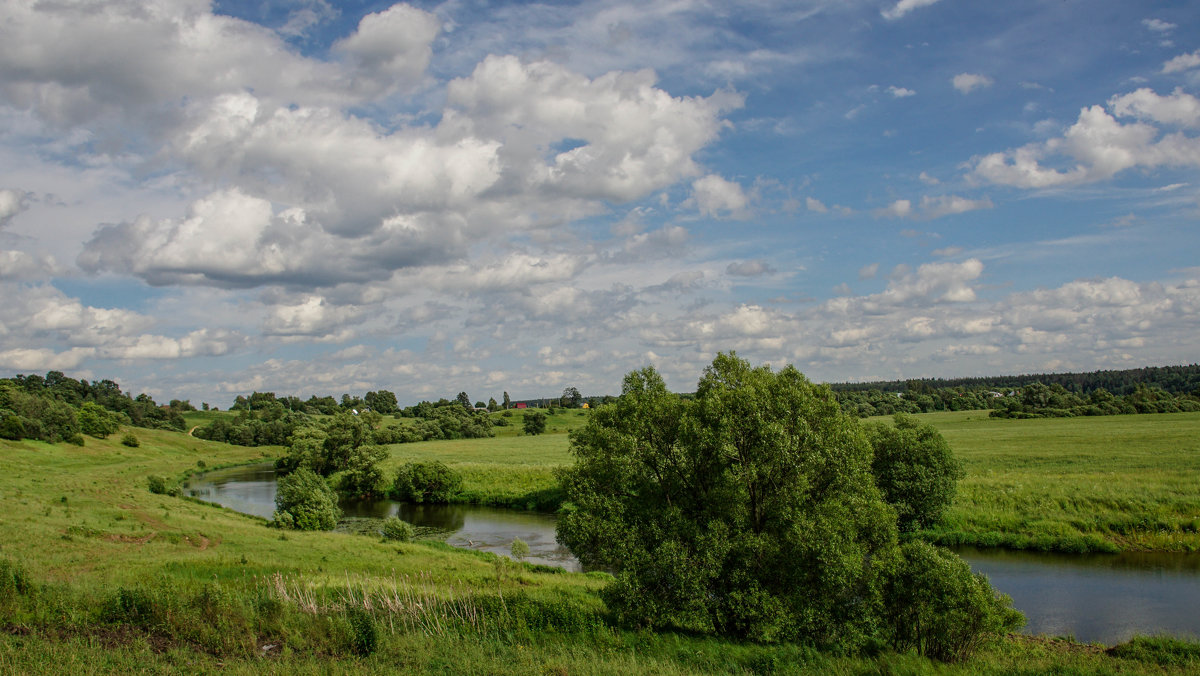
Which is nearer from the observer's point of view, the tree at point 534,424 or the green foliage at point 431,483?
the green foliage at point 431,483

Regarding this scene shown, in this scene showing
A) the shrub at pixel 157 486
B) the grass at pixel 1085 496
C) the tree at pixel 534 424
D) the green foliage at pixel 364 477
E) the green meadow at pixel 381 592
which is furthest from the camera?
the tree at pixel 534 424

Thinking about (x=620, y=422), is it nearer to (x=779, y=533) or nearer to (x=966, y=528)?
(x=779, y=533)

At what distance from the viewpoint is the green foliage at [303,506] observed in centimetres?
4531

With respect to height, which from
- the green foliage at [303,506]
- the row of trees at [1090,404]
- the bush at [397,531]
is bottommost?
the bush at [397,531]

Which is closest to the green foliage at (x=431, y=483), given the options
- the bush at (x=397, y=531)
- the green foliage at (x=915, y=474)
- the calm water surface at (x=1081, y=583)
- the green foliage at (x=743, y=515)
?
the calm water surface at (x=1081, y=583)

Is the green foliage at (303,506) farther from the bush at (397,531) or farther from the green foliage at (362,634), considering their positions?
the green foliage at (362,634)

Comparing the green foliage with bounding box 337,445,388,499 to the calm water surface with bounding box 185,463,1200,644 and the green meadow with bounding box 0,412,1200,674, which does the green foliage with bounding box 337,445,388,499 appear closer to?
the green meadow with bounding box 0,412,1200,674

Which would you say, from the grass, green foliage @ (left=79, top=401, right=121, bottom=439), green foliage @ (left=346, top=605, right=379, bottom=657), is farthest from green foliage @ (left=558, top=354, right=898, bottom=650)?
green foliage @ (left=79, top=401, right=121, bottom=439)

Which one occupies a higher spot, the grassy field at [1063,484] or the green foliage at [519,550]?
the grassy field at [1063,484]

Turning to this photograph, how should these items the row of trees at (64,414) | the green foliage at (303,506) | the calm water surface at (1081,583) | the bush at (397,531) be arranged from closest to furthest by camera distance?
the calm water surface at (1081,583) < the bush at (397,531) < the green foliage at (303,506) < the row of trees at (64,414)

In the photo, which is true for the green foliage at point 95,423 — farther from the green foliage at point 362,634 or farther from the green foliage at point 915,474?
the green foliage at point 915,474

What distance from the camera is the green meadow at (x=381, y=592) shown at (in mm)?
14656

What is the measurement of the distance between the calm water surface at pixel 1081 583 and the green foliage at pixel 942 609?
7.19m

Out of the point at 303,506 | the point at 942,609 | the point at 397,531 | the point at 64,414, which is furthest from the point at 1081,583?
the point at 64,414
